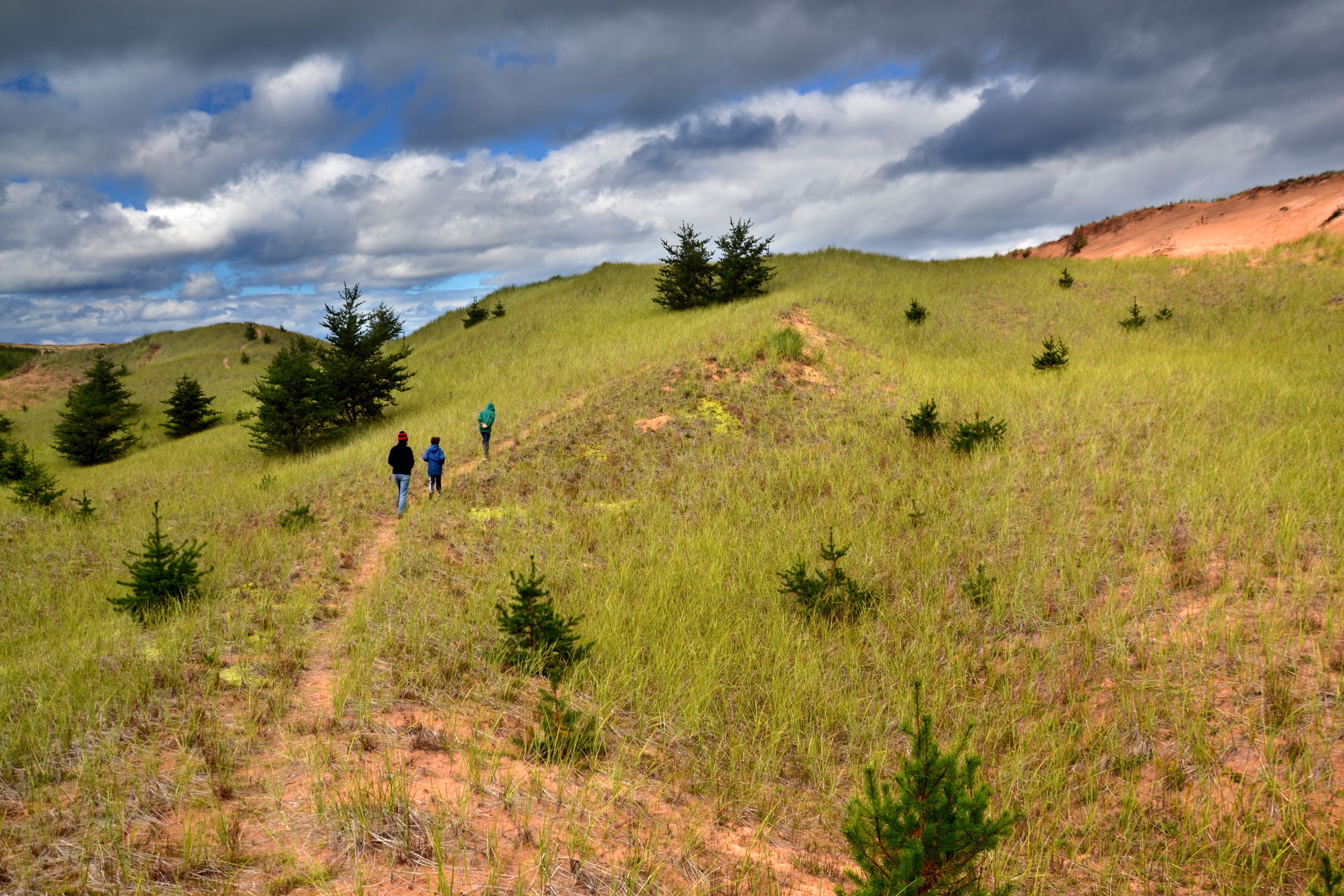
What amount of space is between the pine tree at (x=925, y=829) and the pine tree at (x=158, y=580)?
769 cm

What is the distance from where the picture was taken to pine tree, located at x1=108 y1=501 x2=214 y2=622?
657cm

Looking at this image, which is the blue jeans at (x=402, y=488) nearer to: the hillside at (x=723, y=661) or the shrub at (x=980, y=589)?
the hillside at (x=723, y=661)

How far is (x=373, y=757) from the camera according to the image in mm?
A: 3855

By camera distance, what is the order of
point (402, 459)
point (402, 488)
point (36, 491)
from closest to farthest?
point (402, 459)
point (402, 488)
point (36, 491)

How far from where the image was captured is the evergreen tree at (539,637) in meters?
5.32

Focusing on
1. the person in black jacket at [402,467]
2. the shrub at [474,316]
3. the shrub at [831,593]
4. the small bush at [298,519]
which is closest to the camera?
the shrub at [831,593]

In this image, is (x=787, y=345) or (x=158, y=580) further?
(x=787, y=345)

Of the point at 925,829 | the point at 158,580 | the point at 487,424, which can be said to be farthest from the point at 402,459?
the point at 925,829

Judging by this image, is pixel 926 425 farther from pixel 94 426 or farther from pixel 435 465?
pixel 94 426

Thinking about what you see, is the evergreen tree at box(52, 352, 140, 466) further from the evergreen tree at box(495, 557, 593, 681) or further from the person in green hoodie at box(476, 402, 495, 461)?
the evergreen tree at box(495, 557, 593, 681)

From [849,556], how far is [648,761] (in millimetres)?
4101

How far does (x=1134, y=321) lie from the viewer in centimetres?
1945

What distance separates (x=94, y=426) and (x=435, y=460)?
25127 mm

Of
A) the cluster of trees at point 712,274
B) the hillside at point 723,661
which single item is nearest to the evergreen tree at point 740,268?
the cluster of trees at point 712,274
